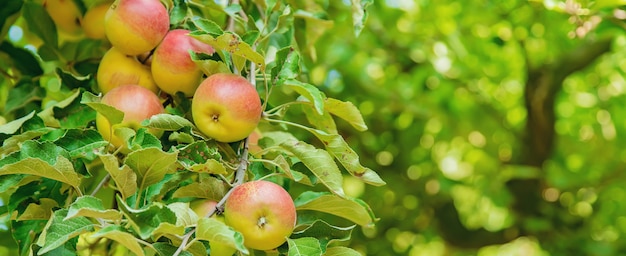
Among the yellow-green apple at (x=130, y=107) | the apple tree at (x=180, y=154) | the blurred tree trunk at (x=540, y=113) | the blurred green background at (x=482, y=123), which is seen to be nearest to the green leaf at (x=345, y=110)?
the apple tree at (x=180, y=154)

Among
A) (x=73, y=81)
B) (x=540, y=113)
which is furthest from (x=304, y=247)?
(x=540, y=113)

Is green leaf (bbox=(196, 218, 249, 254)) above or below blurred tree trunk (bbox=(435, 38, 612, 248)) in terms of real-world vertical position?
above

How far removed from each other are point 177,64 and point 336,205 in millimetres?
278

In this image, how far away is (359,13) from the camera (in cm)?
113

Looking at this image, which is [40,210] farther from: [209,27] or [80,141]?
[209,27]

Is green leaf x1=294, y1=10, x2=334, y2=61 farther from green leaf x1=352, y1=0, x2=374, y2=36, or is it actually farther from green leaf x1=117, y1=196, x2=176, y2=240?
green leaf x1=117, y1=196, x2=176, y2=240

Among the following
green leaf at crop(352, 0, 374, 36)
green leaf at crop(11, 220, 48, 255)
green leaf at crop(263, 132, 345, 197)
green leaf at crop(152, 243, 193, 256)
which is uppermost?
green leaf at crop(352, 0, 374, 36)

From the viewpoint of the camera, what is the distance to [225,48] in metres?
0.87

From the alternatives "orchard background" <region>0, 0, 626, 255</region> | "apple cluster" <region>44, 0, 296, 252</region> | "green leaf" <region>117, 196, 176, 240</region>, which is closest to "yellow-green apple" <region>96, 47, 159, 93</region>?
"apple cluster" <region>44, 0, 296, 252</region>

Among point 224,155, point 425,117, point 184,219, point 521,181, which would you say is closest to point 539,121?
point 521,181

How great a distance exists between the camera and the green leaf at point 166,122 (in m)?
0.85

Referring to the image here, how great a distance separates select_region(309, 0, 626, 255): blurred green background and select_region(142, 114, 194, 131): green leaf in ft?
3.88

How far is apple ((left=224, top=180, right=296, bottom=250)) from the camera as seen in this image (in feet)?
2.62

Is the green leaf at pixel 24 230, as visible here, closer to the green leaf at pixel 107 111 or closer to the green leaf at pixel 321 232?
the green leaf at pixel 107 111
